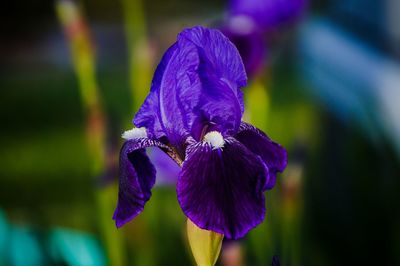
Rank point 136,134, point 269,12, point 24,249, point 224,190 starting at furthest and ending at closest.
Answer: point 269,12, point 24,249, point 136,134, point 224,190

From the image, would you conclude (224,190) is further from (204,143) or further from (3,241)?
(3,241)

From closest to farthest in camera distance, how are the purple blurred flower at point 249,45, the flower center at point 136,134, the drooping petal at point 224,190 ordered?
1. the drooping petal at point 224,190
2. the flower center at point 136,134
3. the purple blurred flower at point 249,45

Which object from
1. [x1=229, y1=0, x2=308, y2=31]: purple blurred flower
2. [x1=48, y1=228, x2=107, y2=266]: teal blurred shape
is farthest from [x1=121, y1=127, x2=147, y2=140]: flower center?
[x1=229, y1=0, x2=308, y2=31]: purple blurred flower

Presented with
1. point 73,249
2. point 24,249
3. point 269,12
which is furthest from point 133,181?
point 269,12

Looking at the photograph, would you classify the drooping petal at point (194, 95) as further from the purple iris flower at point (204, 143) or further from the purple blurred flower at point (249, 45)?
the purple blurred flower at point (249, 45)

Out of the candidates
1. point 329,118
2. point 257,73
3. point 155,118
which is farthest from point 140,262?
point 329,118

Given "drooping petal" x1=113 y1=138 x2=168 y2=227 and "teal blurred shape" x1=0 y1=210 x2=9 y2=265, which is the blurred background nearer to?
"teal blurred shape" x1=0 y1=210 x2=9 y2=265

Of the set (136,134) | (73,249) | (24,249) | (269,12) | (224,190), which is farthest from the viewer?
(269,12)

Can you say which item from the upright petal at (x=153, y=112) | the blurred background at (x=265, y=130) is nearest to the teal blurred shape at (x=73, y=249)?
the blurred background at (x=265, y=130)
